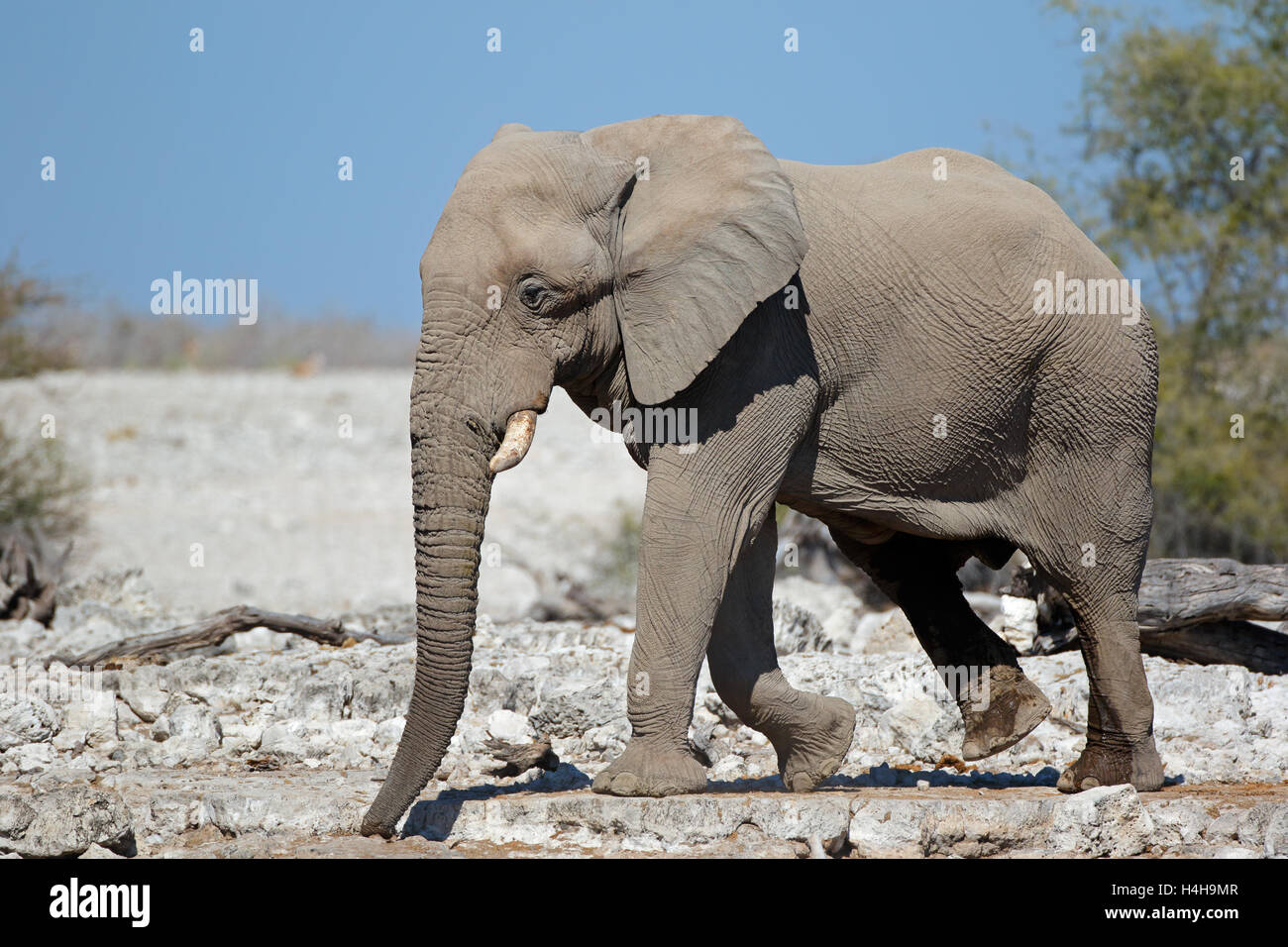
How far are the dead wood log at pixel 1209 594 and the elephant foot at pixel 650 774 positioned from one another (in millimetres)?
4011

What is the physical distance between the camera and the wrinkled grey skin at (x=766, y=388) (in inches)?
244

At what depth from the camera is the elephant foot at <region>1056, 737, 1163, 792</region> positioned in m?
7.46

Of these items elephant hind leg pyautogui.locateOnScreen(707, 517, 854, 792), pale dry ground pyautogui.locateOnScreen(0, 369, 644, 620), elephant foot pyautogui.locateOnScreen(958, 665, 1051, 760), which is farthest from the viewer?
pale dry ground pyautogui.locateOnScreen(0, 369, 644, 620)

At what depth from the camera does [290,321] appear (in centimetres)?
7456

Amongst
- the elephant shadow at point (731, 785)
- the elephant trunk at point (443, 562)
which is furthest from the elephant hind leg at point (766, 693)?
the elephant trunk at point (443, 562)

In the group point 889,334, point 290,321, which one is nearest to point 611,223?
point 889,334

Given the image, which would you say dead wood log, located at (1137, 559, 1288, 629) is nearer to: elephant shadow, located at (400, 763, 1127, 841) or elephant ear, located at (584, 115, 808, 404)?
elephant shadow, located at (400, 763, 1127, 841)

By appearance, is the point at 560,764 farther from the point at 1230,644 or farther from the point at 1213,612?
the point at 1230,644

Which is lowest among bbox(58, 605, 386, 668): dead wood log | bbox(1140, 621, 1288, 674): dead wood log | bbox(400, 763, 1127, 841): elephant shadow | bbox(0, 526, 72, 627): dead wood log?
bbox(400, 763, 1127, 841): elephant shadow

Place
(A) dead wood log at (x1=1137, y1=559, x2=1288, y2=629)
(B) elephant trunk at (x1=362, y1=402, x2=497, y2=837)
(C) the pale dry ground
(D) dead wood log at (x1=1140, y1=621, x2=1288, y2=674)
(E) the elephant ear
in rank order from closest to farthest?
(B) elephant trunk at (x1=362, y1=402, x2=497, y2=837) → (E) the elephant ear → (A) dead wood log at (x1=1137, y1=559, x2=1288, y2=629) → (D) dead wood log at (x1=1140, y1=621, x2=1288, y2=674) → (C) the pale dry ground

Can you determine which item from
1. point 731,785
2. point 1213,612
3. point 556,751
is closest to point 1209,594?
point 1213,612

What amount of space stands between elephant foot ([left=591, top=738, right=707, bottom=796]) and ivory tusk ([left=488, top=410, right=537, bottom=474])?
1334 millimetres

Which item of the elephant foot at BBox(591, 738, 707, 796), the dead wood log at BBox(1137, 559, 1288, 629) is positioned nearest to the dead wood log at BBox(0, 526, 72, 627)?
the elephant foot at BBox(591, 738, 707, 796)

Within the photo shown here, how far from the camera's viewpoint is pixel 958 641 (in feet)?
26.2
